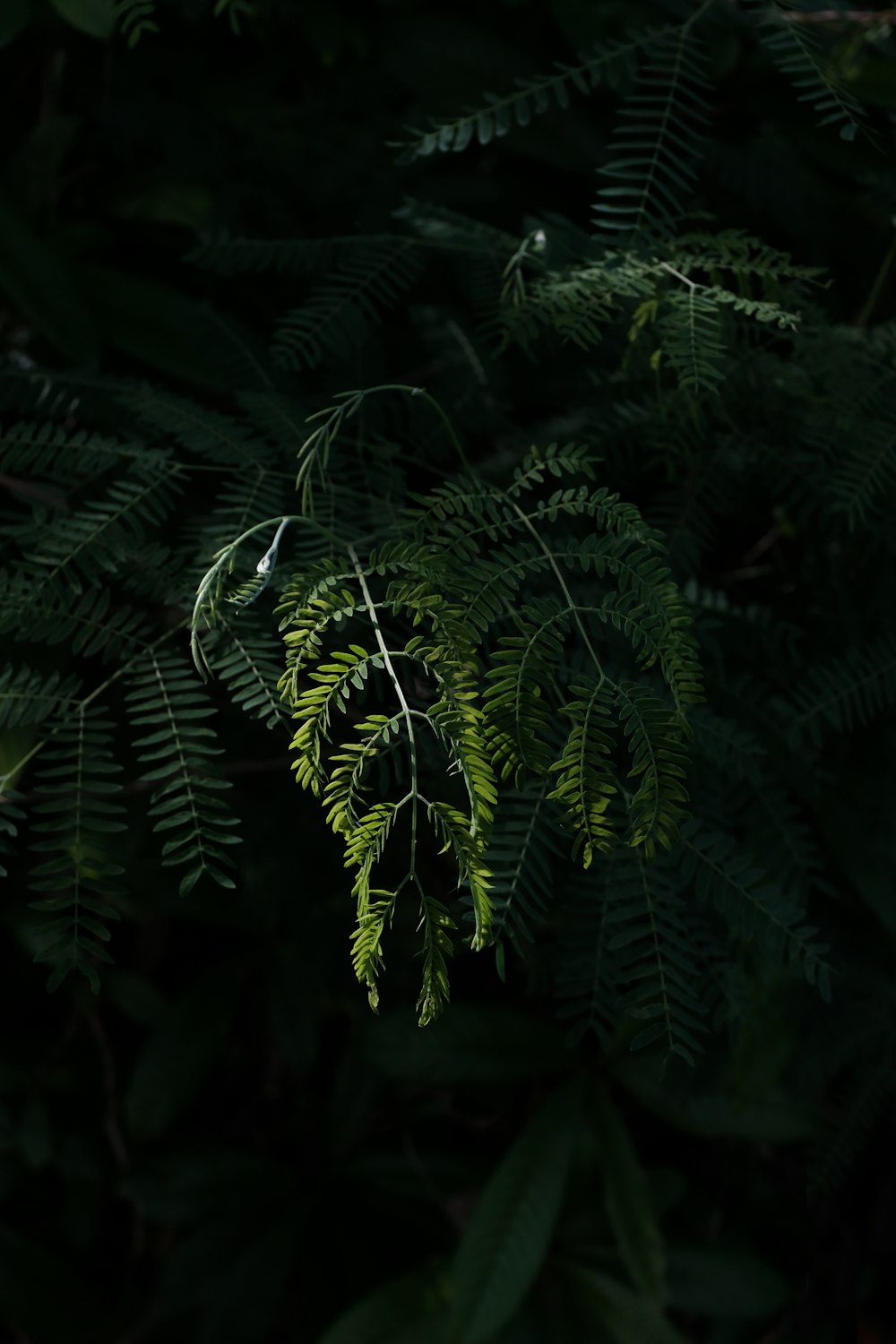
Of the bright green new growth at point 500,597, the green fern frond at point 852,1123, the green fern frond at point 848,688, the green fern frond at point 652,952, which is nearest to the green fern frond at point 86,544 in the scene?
the bright green new growth at point 500,597

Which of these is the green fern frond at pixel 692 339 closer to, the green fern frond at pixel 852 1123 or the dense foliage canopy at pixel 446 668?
the dense foliage canopy at pixel 446 668

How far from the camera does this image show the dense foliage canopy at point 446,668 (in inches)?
28.2

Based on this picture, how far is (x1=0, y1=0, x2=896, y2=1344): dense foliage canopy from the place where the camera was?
717mm

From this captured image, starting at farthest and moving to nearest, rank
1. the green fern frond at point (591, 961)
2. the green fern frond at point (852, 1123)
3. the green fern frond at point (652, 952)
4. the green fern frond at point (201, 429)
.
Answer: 1. the green fern frond at point (852, 1123)
2. the green fern frond at point (201, 429)
3. the green fern frond at point (591, 961)
4. the green fern frond at point (652, 952)

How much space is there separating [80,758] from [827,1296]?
1.54 m

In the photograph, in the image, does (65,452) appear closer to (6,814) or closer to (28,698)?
(28,698)

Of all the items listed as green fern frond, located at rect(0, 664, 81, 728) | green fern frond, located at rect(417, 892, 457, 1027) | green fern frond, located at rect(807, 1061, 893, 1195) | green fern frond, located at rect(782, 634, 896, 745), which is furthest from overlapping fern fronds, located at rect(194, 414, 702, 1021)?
green fern frond, located at rect(807, 1061, 893, 1195)

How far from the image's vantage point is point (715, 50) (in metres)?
1.35

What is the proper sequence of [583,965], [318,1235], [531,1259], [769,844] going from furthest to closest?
[318,1235] → [531,1259] → [769,844] → [583,965]

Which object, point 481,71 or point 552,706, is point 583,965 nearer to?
point 552,706

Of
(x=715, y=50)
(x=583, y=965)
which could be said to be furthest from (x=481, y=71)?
(x=583, y=965)

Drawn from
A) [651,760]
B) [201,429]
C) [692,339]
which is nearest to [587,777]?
[651,760]

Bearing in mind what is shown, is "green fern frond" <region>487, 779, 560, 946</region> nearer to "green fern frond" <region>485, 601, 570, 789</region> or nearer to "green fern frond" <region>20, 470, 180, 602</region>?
"green fern frond" <region>485, 601, 570, 789</region>

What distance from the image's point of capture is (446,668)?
618 mm
